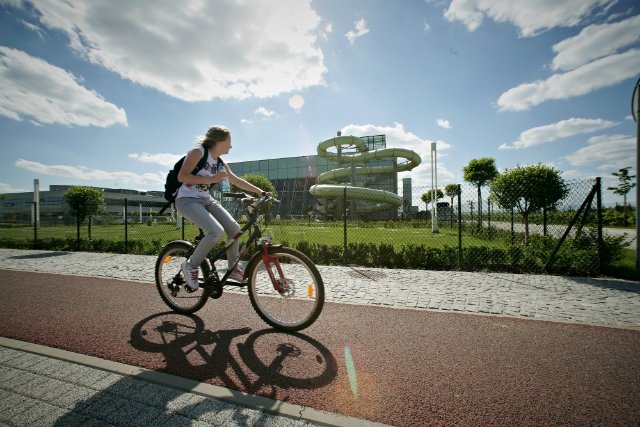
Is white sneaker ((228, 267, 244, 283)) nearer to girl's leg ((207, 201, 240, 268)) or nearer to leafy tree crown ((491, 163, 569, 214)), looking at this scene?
girl's leg ((207, 201, 240, 268))

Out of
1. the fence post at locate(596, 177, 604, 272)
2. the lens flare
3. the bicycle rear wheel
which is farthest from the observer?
the fence post at locate(596, 177, 604, 272)

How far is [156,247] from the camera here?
34.2 feet

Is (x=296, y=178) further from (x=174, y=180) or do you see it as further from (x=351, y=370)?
(x=351, y=370)

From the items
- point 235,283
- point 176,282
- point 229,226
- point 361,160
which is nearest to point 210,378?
point 235,283

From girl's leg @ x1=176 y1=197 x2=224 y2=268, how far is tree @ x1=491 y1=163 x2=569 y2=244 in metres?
9.38

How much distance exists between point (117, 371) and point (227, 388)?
0.99 meters

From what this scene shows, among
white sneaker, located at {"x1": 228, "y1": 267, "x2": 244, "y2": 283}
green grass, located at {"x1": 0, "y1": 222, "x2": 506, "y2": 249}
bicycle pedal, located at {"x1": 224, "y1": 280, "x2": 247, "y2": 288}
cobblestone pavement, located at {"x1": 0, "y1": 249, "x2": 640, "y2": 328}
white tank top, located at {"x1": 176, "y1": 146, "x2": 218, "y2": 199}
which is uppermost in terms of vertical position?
white tank top, located at {"x1": 176, "y1": 146, "x2": 218, "y2": 199}

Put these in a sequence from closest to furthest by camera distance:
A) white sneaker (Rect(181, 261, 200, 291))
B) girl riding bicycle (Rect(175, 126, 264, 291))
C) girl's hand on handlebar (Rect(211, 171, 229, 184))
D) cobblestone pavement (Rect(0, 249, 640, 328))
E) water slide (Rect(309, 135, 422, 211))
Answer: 1. girl's hand on handlebar (Rect(211, 171, 229, 184))
2. girl riding bicycle (Rect(175, 126, 264, 291))
3. white sneaker (Rect(181, 261, 200, 291))
4. cobblestone pavement (Rect(0, 249, 640, 328))
5. water slide (Rect(309, 135, 422, 211))

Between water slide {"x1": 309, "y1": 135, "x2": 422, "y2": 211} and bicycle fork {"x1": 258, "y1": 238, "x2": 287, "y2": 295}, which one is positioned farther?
water slide {"x1": 309, "y1": 135, "x2": 422, "y2": 211}

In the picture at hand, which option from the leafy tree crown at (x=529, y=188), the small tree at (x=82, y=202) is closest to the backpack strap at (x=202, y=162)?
the leafy tree crown at (x=529, y=188)

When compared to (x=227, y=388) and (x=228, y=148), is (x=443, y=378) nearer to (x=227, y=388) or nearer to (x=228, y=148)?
(x=227, y=388)

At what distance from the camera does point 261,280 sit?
3346 mm

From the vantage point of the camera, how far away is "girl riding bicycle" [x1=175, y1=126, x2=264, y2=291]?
3.48m

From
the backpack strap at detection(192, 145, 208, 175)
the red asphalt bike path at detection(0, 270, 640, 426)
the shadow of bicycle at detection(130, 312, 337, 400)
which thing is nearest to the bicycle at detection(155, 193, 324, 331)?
the red asphalt bike path at detection(0, 270, 640, 426)
